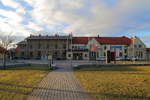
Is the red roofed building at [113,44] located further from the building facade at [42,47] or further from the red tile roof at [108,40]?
the building facade at [42,47]

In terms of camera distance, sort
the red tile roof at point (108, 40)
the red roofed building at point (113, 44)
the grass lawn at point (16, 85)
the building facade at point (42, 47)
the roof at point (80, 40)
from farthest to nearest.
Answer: the red tile roof at point (108, 40), the roof at point (80, 40), the building facade at point (42, 47), the red roofed building at point (113, 44), the grass lawn at point (16, 85)

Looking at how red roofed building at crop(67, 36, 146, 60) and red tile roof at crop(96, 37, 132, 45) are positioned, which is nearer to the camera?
red roofed building at crop(67, 36, 146, 60)

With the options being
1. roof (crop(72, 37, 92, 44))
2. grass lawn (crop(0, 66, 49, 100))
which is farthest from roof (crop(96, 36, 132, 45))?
grass lawn (crop(0, 66, 49, 100))

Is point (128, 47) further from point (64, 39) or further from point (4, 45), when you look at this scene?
point (4, 45)

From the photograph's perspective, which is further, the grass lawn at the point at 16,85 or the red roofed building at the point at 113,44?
→ the red roofed building at the point at 113,44

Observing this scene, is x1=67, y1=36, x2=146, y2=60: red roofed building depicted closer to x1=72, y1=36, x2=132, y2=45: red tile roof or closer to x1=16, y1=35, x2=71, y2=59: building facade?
x1=72, y1=36, x2=132, y2=45: red tile roof

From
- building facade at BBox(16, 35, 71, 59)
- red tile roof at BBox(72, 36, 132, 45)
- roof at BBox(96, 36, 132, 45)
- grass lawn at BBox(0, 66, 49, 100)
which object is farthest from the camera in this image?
roof at BBox(96, 36, 132, 45)

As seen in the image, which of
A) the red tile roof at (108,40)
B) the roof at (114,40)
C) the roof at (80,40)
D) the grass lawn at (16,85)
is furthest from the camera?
the roof at (114,40)

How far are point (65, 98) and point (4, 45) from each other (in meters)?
27.7

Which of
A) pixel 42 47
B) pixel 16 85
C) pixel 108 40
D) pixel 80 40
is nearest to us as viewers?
pixel 16 85

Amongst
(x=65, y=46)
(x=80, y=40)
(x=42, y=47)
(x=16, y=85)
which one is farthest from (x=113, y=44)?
(x=16, y=85)

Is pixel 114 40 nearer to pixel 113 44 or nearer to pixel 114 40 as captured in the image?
pixel 114 40

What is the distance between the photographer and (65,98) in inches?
282

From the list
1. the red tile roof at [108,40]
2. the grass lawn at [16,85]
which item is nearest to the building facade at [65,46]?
the red tile roof at [108,40]
